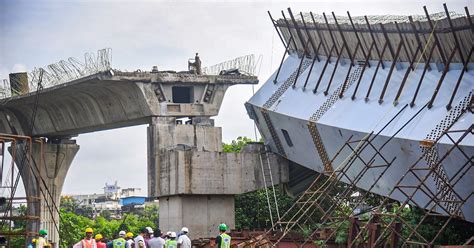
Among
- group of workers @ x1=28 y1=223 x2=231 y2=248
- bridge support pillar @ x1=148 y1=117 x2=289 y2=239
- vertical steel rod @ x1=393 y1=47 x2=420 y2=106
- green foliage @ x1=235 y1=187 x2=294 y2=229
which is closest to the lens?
group of workers @ x1=28 y1=223 x2=231 y2=248

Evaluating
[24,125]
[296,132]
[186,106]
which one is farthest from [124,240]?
[24,125]

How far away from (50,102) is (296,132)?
21.8 m

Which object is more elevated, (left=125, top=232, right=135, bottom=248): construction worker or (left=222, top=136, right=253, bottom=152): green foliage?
(left=222, top=136, right=253, bottom=152): green foliage

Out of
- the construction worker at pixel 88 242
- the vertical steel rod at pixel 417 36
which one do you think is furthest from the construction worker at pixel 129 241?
the vertical steel rod at pixel 417 36

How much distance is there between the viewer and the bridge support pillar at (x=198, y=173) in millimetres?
52156

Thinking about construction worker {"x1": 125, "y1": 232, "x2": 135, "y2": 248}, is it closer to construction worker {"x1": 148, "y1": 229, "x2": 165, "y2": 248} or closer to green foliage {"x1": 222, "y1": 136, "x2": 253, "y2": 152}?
construction worker {"x1": 148, "y1": 229, "x2": 165, "y2": 248}

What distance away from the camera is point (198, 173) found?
5234 cm

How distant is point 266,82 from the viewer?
56.1m

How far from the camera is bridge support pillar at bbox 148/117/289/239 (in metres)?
52.2

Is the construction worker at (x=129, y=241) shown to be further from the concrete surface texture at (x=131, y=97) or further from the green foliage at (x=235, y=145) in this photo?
the green foliage at (x=235, y=145)

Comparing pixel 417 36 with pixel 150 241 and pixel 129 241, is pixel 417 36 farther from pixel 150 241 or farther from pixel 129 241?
pixel 129 241

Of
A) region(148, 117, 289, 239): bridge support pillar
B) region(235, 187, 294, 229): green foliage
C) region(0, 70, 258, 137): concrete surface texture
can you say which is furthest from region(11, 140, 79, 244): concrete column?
region(148, 117, 289, 239): bridge support pillar

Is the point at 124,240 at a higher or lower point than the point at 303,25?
lower

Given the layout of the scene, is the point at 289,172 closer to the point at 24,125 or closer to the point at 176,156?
the point at 176,156
